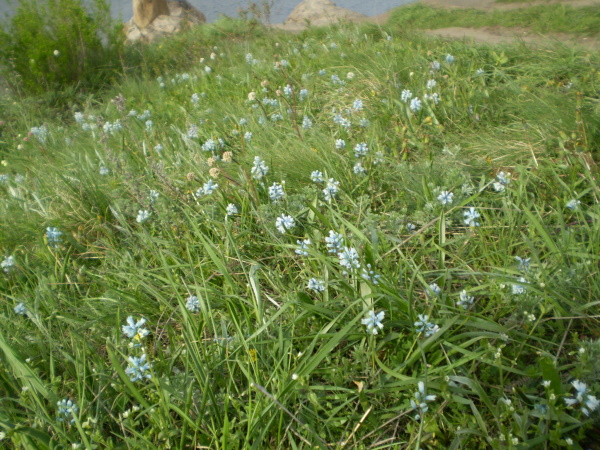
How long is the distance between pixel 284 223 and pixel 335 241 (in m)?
0.34

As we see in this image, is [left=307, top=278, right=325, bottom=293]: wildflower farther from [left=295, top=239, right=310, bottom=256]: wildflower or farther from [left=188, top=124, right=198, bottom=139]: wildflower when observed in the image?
[left=188, top=124, right=198, bottom=139]: wildflower

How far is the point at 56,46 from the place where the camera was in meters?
6.41

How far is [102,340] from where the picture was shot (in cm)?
204

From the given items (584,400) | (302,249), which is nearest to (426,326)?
(584,400)

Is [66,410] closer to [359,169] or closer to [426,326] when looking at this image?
[426,326]

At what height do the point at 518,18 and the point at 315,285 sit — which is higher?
the point at 518,18

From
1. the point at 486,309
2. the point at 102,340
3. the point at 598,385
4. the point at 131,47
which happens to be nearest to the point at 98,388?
the point at 102,340

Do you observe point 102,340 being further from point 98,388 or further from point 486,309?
point 486,309

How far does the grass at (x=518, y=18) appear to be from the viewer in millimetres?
5102

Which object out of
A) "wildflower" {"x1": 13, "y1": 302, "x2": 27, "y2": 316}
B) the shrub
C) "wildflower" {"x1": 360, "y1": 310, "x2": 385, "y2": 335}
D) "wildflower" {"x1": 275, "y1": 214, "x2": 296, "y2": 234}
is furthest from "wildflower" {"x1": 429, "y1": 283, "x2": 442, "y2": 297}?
the shrub

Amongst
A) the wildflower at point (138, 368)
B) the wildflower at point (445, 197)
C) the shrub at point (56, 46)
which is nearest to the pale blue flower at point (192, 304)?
the wildflower at point (138, 368)

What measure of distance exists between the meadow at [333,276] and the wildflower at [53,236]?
0.23 feet

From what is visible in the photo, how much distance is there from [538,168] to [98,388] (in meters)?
2.29

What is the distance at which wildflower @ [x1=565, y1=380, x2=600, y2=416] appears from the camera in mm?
1376
